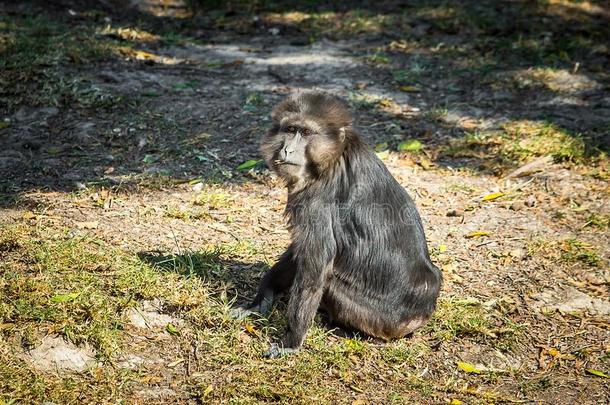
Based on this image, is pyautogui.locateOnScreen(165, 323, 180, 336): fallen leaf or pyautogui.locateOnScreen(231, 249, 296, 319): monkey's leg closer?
pyautogui.locateOnScreen(165, 323, 180, 336): fallen leaf

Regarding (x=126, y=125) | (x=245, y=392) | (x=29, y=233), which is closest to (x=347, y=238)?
(x=245, y=392)

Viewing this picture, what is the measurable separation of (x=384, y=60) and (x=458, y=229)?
12.8ft

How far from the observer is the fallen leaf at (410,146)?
7.80 metres

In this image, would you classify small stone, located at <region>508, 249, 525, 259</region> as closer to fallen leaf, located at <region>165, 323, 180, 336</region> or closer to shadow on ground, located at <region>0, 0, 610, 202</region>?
shadow on ground, located at <region>0, 0, 610, 202</region>

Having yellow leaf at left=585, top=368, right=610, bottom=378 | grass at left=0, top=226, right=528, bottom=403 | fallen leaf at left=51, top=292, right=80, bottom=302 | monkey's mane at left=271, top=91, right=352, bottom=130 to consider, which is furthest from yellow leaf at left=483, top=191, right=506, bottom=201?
fallen leaf at left=51, top=292, right=80, bottom=302

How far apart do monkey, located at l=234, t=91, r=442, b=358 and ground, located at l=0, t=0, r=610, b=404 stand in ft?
0.90

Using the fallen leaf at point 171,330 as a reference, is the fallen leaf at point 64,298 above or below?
above

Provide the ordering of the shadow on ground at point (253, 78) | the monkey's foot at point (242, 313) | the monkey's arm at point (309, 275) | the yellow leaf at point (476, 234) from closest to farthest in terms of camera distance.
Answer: the monkey's arm at point (309, 275) → the monkey's foot at point (242, 313) → the yellow leaf at point (476, 234) → the shadow on ground at point (253, 78)

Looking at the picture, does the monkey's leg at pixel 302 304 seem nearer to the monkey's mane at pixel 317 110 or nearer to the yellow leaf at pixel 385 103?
the monkey's mane at pixel 317 110

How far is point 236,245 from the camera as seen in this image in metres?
5.94

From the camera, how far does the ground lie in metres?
4.66

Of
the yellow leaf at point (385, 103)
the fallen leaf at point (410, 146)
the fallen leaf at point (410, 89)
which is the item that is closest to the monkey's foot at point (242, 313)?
the fallen leaf at point (410, 146)

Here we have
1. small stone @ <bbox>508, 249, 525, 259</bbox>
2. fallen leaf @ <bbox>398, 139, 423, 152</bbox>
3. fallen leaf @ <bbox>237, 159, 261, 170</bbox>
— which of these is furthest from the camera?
fallen leaf @ <bbox>398, 139, 423, 152</bbox>

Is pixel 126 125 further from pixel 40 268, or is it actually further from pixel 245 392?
pixel 245 392
